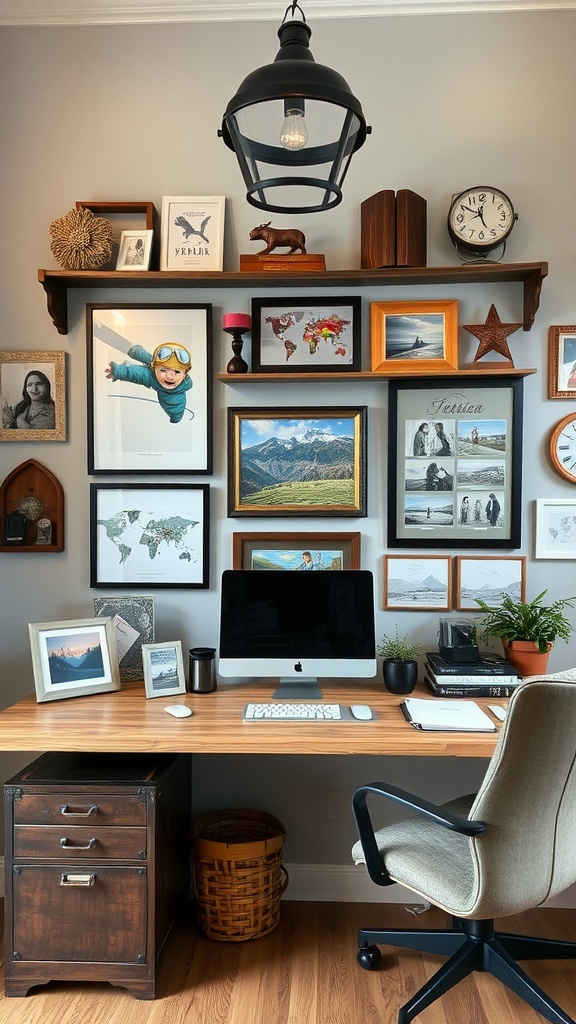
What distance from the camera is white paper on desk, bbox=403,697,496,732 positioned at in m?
2.05

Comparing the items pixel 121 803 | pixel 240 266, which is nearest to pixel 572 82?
pixel 240 266

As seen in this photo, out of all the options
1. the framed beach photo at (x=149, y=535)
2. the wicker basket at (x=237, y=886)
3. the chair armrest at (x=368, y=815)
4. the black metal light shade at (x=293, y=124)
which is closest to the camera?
the black metal light shade at (x=293, y=124)

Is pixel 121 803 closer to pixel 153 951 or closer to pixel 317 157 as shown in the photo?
pixel 153 951

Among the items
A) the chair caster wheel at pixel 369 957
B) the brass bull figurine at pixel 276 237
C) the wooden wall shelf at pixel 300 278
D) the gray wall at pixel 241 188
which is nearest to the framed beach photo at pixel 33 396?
the gray wall at pixel 241 188

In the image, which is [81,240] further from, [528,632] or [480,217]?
[528,632]

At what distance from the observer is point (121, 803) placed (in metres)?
2.05

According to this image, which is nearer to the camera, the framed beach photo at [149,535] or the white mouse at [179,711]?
the white mouse at [179,711]

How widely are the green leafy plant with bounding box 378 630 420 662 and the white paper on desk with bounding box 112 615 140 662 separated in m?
0.87

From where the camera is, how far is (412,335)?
2.54m

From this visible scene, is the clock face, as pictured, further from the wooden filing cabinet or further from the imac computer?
the wooden filing cabinet

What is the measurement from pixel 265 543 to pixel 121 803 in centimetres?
99

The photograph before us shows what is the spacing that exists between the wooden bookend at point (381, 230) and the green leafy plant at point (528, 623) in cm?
121

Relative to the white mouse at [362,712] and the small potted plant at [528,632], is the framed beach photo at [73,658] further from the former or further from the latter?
the small potted plant at [528,632]

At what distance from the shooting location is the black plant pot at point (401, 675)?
7.82 feet
